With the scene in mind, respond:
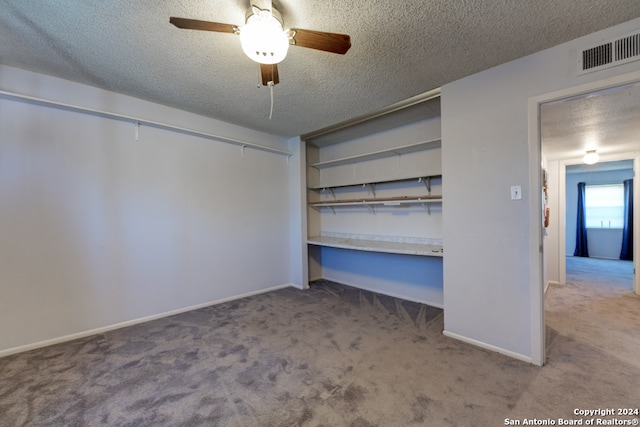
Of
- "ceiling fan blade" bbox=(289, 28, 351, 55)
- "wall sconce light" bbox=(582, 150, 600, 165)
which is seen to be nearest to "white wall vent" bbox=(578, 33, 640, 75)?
"ceiling fan blade" bbox=(289, 28, 351, 55)

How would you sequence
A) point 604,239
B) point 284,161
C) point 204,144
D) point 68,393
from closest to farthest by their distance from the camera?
point 68,393
point 204,144
point 284,161
point 604,239

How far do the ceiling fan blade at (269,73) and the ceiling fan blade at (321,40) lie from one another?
25cm

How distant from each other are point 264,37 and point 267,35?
0.02 metres

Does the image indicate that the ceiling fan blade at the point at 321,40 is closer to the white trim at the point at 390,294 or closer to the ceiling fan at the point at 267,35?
the ceiling fan at the point at 267,35

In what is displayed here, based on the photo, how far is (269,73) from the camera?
1.79m

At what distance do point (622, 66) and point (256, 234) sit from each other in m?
3.88

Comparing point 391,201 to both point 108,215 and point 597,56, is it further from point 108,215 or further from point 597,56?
point 108,215

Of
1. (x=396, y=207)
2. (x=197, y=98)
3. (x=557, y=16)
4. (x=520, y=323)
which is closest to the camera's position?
(x=557, y=16)

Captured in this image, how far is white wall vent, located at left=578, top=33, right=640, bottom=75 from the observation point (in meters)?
1.69

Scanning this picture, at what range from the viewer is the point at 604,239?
6809 millimetres

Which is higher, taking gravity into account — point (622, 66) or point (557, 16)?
point (557, 16)

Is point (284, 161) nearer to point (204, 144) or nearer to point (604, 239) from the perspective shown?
point (204, 144)

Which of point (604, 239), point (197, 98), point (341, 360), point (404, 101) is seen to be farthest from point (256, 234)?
point (604, 239)

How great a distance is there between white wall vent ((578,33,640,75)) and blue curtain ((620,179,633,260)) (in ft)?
23.2
